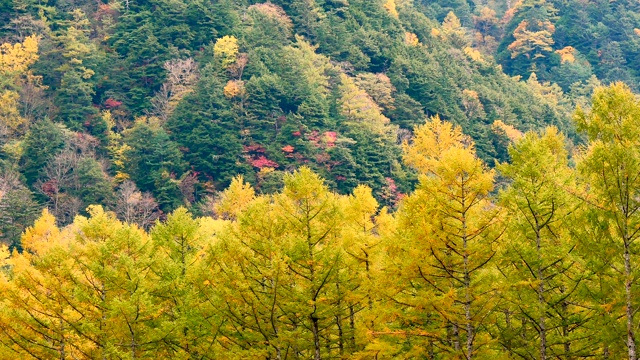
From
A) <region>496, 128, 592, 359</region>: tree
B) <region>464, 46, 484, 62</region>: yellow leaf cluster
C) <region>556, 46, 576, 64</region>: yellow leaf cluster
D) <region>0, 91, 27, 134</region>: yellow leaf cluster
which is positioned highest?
<region>556, 46, 576, 64</region>: yellow leaf cluster

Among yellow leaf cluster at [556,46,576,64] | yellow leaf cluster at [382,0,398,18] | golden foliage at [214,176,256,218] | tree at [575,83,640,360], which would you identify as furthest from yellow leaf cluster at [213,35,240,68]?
tree at [575,83,640,360]

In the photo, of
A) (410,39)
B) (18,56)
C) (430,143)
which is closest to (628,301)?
(430,143)

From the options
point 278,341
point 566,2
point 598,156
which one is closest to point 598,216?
point 598,156

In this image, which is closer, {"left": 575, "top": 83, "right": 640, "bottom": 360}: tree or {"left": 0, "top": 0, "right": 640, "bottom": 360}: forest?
{"left": 575, "top": 83, "right": 640, "bottom": 360}: tree

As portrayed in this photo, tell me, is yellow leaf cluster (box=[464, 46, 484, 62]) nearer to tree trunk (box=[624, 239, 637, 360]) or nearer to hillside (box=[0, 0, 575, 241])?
hillside (box=[0, 0, 575, 241])

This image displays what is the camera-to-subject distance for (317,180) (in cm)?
2025

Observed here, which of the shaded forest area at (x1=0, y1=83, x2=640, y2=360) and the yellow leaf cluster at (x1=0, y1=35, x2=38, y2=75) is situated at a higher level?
the yellow leaf cluster at (x1=0, y1=35, x2=38, y2=75)

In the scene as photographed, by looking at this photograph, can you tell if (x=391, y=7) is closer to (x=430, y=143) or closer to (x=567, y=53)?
(x=430, y=143)

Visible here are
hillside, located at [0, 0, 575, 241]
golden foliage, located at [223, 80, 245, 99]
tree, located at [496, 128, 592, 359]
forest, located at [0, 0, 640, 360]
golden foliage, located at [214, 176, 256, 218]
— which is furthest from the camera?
golden foliage, located at [223, 80, 245, 99]

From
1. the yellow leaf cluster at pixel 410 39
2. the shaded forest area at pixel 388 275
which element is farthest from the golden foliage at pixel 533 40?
the shaded forest area at pixel 388 275

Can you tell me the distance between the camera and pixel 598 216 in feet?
51.2

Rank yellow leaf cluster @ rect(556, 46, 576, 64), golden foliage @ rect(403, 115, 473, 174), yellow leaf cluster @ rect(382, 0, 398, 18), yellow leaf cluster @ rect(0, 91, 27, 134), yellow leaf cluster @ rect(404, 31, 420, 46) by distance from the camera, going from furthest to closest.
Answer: yellow leaf cluster @ rect(556, 46, 576, 64) → yellow leaf cluster @ rect(382, 0, 398, 18) → yellow leaf cluster @ rect(404, 31, 420, 46) → yellow leaf cluster @ rect(0, 91, 27, 134) → golden foliage @ rect(403, 115, 473, 174)

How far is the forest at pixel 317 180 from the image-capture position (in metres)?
17.0

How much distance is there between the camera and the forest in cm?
1703
